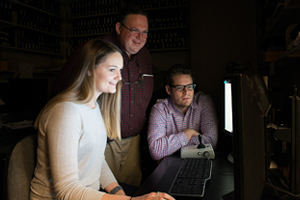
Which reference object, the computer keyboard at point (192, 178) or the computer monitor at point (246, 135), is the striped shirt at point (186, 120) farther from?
the computer monitor at point (246, 135)

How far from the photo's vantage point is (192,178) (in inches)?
39.6

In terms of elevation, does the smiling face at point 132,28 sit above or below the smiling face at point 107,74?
above

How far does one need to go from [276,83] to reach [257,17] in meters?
0.96

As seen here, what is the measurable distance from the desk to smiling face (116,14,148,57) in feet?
2.89

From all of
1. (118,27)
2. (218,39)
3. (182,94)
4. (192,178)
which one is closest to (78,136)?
(192,178)

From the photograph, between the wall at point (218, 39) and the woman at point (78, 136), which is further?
the wall at point (218, 39)

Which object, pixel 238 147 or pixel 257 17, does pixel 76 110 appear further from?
pixel 257 17


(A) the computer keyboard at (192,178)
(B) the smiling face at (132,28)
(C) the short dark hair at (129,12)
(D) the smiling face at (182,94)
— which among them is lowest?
(A) the computer keyboard at (192,178)

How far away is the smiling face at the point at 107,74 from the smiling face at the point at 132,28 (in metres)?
0.61

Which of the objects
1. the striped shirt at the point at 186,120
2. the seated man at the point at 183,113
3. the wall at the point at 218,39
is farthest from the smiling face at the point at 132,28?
the wall at the point at 218,39

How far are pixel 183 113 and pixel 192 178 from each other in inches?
30.1

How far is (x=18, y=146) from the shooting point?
2.78ft

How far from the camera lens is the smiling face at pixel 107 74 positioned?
1.02 m

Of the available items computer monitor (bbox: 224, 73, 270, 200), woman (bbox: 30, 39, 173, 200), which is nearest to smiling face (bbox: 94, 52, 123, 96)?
woman (bbox: 30, 39, 173, 200)
